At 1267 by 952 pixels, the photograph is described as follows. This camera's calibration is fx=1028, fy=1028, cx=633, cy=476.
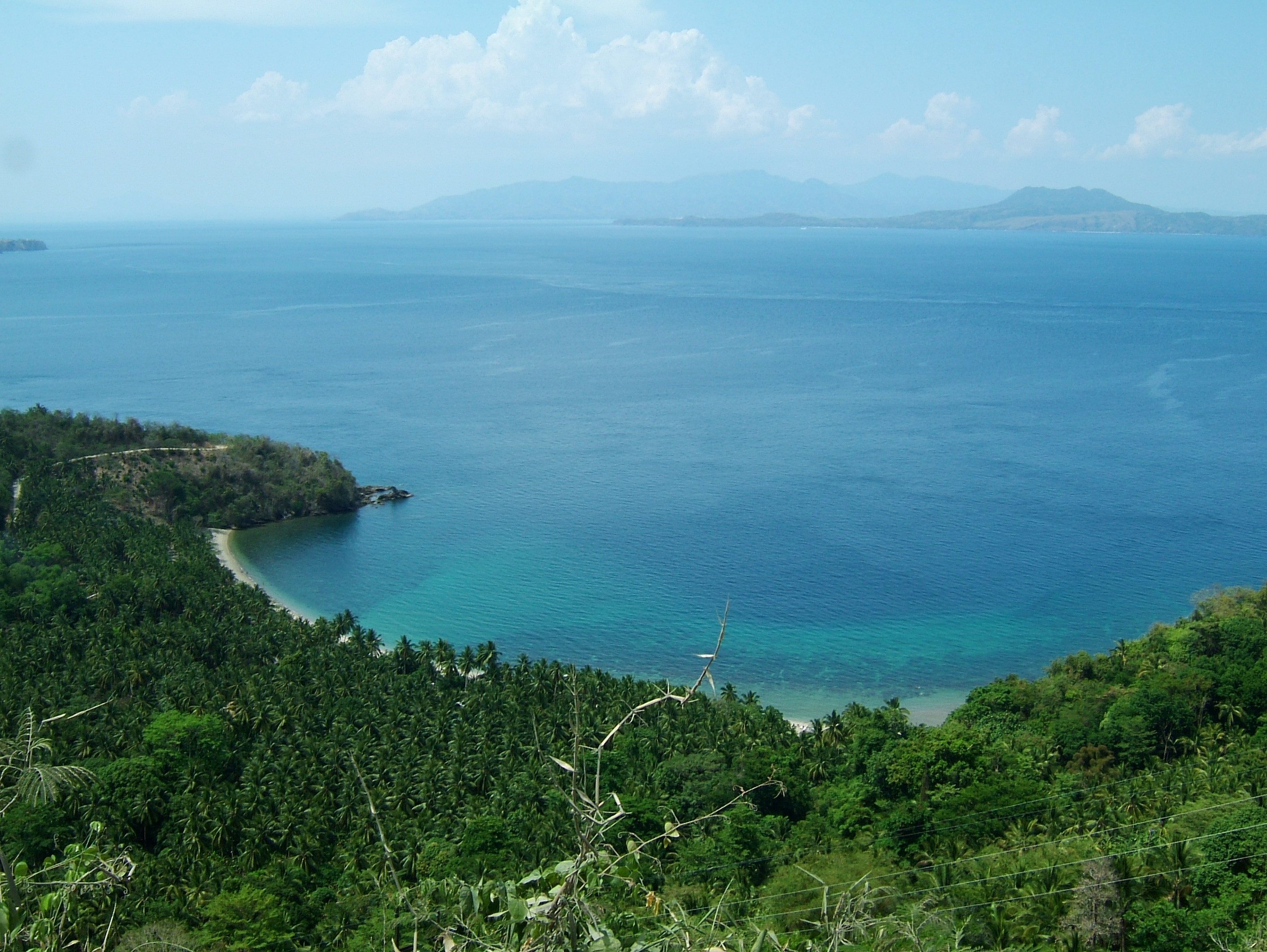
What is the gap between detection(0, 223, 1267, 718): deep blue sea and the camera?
41.2 metres

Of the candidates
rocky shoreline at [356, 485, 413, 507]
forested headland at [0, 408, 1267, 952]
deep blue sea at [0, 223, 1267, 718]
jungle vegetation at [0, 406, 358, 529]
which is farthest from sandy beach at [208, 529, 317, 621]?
rocky shoreline at [356, 485, 413, 507]

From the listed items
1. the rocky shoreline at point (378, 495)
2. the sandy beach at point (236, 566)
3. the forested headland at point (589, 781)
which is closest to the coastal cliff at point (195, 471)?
the rocky shoreline at point (378, 495)

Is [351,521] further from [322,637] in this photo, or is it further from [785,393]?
[785,393]

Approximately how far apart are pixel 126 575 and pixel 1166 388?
73.4 m

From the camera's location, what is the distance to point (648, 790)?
81.8 feet

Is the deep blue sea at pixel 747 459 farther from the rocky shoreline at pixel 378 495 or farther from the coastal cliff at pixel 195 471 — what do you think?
the coastal cliff at pixel 195 471

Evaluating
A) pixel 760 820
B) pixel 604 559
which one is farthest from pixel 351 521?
pixel 760 820

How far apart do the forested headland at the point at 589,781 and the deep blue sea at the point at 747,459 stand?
231 inches

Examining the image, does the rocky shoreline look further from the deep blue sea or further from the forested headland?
the forested headland

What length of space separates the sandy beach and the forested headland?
478 centimetres

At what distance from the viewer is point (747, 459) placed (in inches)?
2473

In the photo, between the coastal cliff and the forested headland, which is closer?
the forested headland

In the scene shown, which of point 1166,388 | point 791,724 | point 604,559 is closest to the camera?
point 791,724

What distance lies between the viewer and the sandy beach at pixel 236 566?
1665 inches
